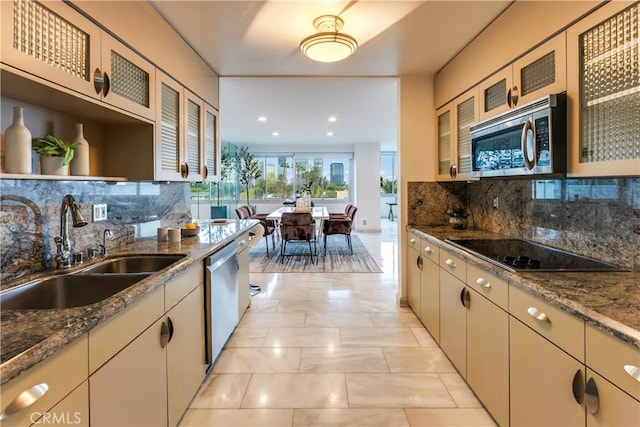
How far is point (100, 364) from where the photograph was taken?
1106mm

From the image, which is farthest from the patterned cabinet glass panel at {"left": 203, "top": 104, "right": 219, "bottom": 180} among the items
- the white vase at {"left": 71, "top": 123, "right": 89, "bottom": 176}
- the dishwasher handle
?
the white vase at {"left": 71, "top": 123, "right": 89, "bottom": 176}

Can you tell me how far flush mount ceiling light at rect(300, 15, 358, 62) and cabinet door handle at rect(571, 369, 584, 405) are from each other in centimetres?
228

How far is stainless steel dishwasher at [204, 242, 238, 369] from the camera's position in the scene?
2.24m

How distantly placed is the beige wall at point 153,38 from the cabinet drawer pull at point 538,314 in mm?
2383

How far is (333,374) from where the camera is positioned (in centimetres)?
233

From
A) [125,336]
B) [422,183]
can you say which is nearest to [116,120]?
[125,336]

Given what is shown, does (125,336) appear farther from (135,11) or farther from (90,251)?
(135,11)

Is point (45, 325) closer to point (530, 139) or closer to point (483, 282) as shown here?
point (483, 282)

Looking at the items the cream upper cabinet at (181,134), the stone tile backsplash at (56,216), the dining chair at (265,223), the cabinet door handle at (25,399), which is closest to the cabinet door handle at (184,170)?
the cream upper cabinet at (181,134)

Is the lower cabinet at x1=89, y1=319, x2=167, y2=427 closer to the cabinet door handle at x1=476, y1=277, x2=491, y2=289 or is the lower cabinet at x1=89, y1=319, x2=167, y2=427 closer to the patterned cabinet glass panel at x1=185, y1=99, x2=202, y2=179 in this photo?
the patterned cabinet glass panel at x1=185, y1=99, x2=202, y2=179

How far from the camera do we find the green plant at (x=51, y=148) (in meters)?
1.54

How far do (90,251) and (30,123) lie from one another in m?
0.74

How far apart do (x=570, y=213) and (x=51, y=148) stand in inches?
115

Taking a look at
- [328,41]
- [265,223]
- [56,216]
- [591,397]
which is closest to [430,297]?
[591,397]
